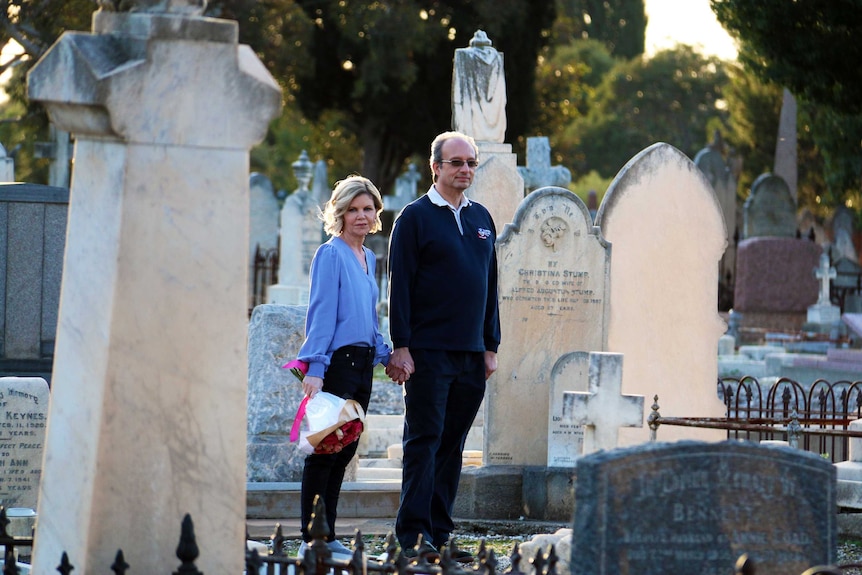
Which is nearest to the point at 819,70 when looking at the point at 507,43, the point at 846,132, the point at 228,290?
the point at 846,132

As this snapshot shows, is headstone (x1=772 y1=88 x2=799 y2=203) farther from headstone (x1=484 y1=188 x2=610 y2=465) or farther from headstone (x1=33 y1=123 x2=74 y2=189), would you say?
headstone (x1=484 y1=188 x2=610 y2=465)

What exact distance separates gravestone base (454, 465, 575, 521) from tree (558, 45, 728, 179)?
180 feet

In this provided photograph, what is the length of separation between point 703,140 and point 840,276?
3641 centimetres

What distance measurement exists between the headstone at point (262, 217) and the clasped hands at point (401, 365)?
20869mm

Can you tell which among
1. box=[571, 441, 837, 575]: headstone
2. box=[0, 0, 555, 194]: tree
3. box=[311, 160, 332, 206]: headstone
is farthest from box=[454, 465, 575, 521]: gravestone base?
box=[0, 0, 555, 194]: tree

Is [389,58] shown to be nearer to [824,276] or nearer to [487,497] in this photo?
[824,276]

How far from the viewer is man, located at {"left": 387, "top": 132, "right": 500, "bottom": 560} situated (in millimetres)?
6629

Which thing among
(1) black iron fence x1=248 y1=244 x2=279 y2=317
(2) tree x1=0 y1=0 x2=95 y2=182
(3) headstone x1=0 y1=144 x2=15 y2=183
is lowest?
(1) black iron fence x1=248 y1=244 x2=279 y2=317

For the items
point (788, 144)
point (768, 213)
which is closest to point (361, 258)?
point (768, 213)

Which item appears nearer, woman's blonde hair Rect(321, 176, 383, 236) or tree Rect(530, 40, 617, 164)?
woman's blonde hair Rect(321, 176, 383, 236)

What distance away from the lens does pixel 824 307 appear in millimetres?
23922

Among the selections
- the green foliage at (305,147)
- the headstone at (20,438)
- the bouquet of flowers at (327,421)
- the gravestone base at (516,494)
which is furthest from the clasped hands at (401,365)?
the green foliage at (305,147)

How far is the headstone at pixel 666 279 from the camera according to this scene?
393 inches

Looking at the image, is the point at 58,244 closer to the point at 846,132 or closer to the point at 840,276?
the point at 846,132
